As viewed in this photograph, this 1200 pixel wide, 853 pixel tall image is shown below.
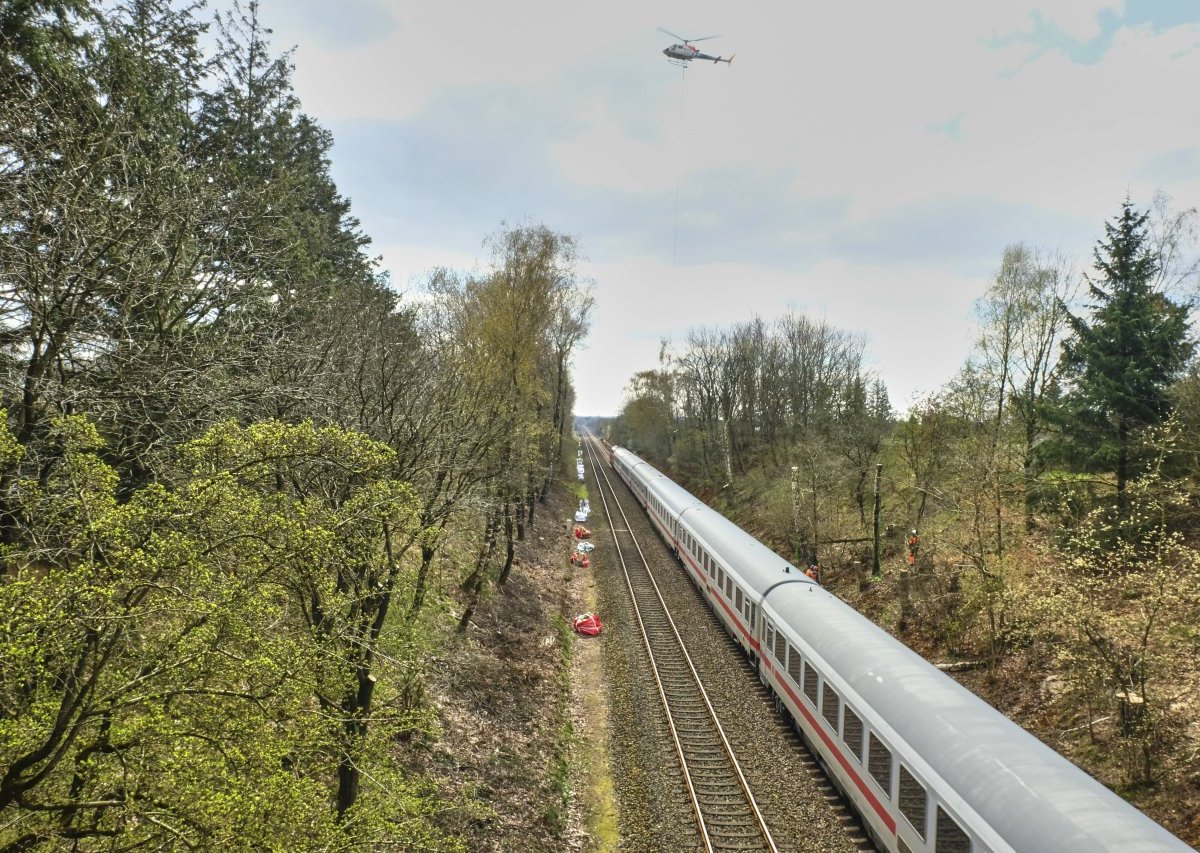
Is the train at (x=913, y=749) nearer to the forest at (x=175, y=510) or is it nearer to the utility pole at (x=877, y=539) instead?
the forest at (x=175, y=510)

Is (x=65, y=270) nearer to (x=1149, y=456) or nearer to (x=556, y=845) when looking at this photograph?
(x=556, y=845)

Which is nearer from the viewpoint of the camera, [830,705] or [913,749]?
[913,749]

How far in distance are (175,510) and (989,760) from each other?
9.97 metres

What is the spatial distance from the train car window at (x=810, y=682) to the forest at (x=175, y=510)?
7.82 m

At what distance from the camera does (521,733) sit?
48.1 ft

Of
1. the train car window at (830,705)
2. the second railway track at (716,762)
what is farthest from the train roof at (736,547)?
the train car window at (830,705)

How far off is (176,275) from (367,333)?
302 cm

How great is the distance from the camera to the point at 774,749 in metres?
13.5

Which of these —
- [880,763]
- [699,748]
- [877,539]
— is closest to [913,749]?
[880,763]

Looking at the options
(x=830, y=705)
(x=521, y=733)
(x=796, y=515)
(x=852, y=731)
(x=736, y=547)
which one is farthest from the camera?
(x=796, y=515)

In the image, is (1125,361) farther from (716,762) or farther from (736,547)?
(716,762)

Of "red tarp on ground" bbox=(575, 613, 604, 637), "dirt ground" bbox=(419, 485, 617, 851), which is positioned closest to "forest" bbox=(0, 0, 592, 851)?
"dirt ground" bbox=(419, 485, 617, 851)

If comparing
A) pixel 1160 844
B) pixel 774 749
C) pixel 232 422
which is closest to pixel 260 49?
pixel 232 422

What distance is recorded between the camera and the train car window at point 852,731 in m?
10.4
